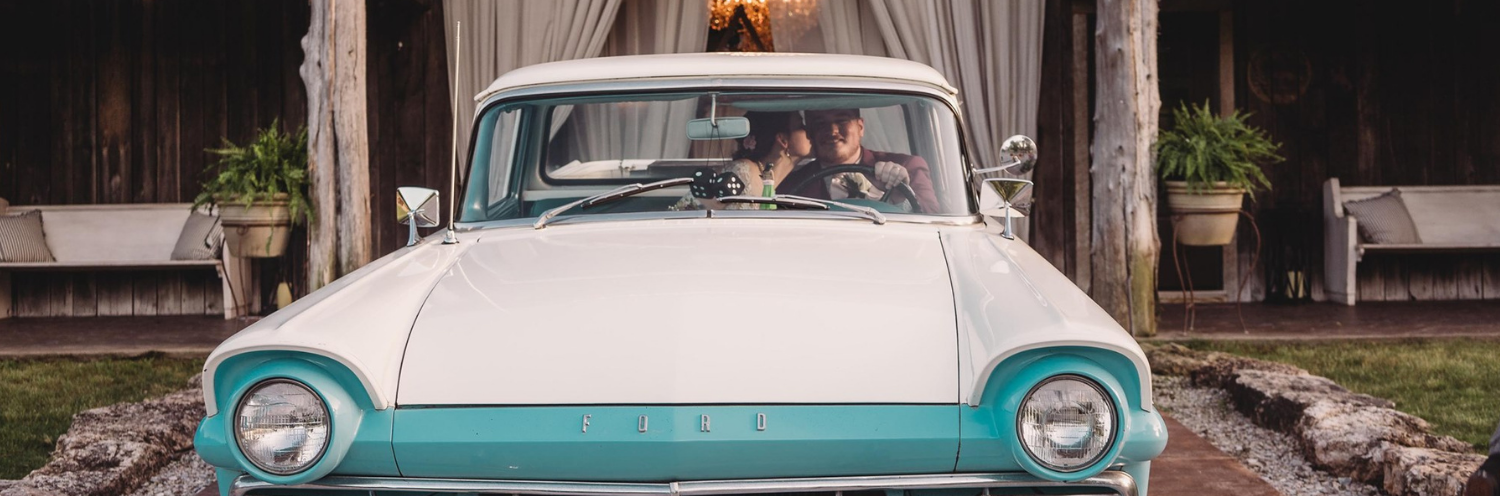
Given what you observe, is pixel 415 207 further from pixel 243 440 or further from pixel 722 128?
pixel 243 440

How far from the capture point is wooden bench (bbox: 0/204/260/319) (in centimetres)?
857

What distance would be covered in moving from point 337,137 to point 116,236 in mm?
3116

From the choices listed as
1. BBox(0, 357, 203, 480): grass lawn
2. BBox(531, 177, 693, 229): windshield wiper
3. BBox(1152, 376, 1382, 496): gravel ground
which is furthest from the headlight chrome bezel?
BBox(1152, 376, 1382, 496): gravel ground

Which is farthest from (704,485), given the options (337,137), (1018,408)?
(337,137)

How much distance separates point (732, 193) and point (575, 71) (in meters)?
0.59

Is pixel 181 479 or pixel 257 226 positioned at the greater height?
pixel 257 226

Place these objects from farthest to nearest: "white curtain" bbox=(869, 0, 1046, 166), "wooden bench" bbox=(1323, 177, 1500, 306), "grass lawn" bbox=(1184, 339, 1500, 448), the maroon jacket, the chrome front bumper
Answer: "wooden bench" bbox=(1323, 177, 1500, 306), "white curtain" bbox=(869, 0, 1046, 166), "grass lawn" bbox=(1184, 339, 1500, 448), the maroon jacket, the chrome front bumper

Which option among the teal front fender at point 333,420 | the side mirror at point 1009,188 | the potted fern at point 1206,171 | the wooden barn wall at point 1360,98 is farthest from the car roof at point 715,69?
the wooden barn wall at point 1360,98

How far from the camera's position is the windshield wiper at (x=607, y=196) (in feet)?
10.1

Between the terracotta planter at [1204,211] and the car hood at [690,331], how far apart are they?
4959mm

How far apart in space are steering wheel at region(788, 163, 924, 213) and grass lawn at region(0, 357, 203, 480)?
9.50 ft

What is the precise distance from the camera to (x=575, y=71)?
337 centimetres

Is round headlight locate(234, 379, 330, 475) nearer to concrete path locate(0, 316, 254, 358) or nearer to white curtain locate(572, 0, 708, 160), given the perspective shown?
white curtain locate(572, 0, 708, 160)

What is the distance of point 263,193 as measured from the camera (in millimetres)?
7059
